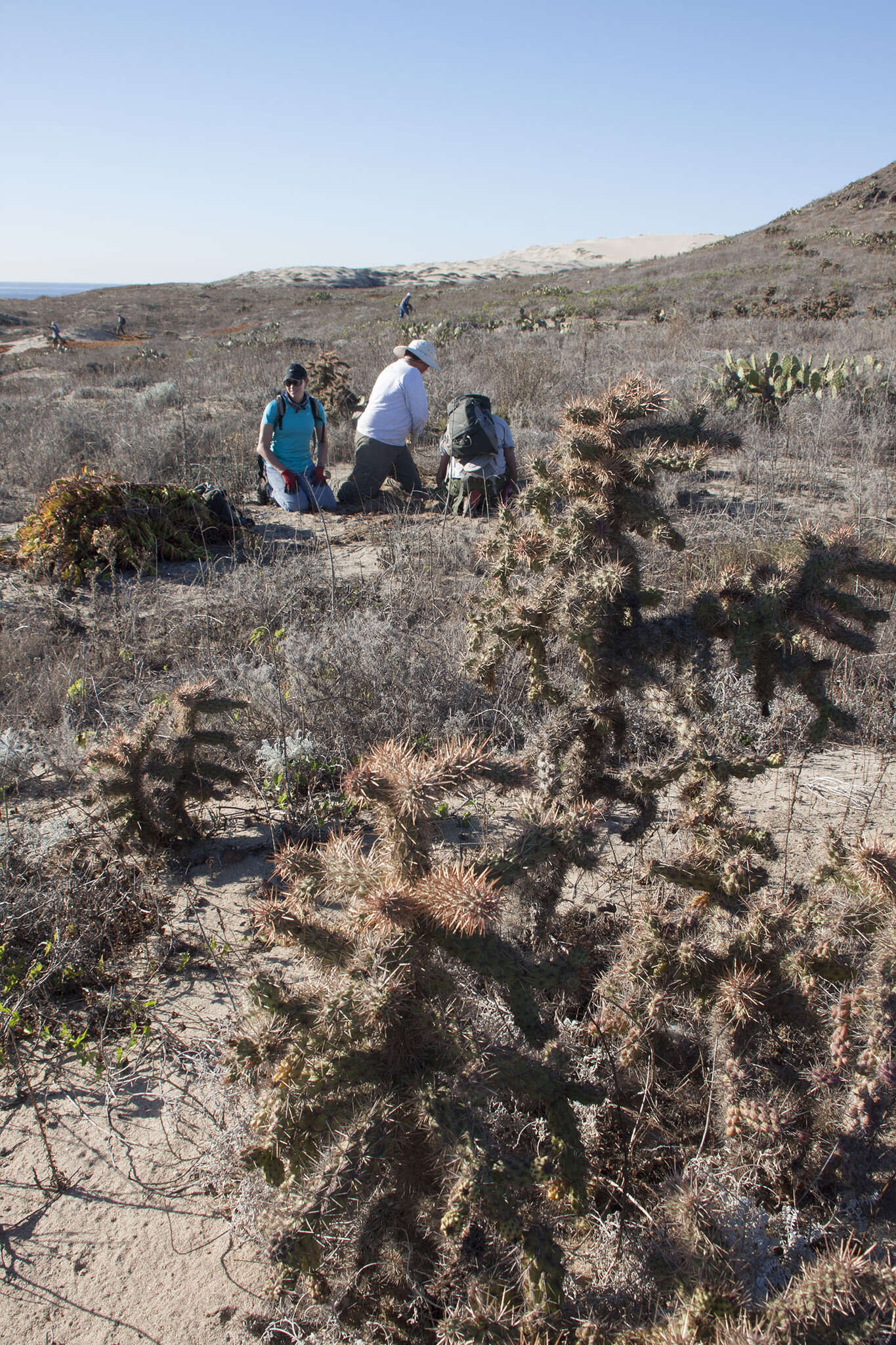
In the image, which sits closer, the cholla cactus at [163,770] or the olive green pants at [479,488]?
the cholla cactus at [163,770]

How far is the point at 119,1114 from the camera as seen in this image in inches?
85.4

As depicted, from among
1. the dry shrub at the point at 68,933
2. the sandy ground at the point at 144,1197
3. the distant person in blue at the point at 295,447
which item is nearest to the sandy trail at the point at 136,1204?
the sandy ground at the point at 144,1197

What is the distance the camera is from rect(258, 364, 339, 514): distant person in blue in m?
7.37

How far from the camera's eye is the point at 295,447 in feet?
25.2

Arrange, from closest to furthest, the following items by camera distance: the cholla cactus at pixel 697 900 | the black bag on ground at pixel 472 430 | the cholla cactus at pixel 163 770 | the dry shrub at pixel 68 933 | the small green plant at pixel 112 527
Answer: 1. the cholla cactus at pixel 697 900
2. the dry shrub at pixel 68 933
3. the cholla cactus at pixel 163 770
4. the small green plant at pixel 112 527
5. the black bag on ground at pixel 472 430

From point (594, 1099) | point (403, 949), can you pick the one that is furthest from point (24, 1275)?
point (594, 1099)

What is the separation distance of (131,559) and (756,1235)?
5815mm

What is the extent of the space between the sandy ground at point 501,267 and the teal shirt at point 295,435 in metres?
45.8

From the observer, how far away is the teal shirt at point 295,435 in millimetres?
7434

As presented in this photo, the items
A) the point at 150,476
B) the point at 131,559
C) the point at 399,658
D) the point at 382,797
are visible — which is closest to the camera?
the point at 382,797

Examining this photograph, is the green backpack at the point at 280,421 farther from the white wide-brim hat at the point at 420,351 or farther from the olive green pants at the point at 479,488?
the olive green pants at the point at 479,488

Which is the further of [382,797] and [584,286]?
[584,286]

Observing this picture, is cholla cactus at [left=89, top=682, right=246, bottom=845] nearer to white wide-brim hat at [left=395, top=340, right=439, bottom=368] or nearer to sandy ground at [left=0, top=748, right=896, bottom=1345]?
sandy ground at [left=0, top=748, right=896, bottom=1345]

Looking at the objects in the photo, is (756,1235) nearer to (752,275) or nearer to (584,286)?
(752,275)
